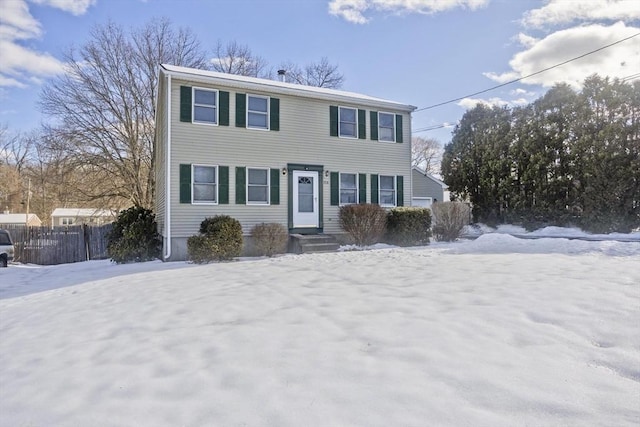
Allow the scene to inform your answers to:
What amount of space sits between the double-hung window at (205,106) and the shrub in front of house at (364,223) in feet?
16.4

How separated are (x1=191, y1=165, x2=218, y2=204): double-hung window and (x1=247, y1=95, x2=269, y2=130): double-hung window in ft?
6.25

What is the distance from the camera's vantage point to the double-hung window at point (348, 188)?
13.2 metres

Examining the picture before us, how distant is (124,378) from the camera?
9.36ft

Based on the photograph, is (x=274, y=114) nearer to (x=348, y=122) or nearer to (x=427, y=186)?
(x=348, y=122)

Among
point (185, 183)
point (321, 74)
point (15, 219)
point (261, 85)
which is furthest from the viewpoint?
point (15, 219)

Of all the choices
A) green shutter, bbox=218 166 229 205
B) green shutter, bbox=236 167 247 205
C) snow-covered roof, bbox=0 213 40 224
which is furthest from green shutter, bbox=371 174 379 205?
snow-covered roof, bbox=0 213 40 224

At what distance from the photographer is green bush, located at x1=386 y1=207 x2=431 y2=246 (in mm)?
12375

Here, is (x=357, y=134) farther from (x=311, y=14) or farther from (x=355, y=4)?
(x=355, y=4)

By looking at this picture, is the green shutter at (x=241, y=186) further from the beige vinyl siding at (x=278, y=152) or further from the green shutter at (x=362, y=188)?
the green shutter at (x=362, y=188)

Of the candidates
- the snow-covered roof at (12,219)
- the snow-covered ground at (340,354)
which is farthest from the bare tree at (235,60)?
the snow-covered roof at (12,219)

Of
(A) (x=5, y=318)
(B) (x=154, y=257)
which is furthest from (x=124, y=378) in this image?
(B) (x=154, y=257)

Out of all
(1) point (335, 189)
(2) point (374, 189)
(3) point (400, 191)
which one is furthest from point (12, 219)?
(3) point (400, 191)

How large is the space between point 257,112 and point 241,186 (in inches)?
96.3

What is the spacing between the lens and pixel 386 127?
1398 cm
